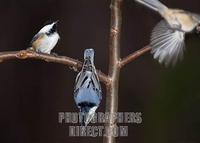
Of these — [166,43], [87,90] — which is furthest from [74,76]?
[166,43]

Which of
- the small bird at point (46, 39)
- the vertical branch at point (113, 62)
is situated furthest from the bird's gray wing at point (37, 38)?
the vertical branch at point (113, 62)

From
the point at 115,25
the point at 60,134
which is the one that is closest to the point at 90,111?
the point at 60,134

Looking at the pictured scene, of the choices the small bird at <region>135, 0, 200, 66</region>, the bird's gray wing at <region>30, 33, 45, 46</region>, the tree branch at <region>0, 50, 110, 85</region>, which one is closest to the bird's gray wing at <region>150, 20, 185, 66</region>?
the small bird at <region>135, 0, 200, 66</region>

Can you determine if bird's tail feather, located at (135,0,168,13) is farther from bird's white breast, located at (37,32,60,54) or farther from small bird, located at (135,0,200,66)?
bird's white breast, located at (37,32,60,54)

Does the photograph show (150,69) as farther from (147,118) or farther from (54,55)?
(54,55)

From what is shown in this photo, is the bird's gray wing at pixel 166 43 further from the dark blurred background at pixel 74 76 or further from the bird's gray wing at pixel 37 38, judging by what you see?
the bird's gray wing at pixel 37 38

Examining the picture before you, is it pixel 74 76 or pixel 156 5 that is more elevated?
pixel 156 5

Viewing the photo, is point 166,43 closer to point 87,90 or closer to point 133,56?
Result: point 133,56
